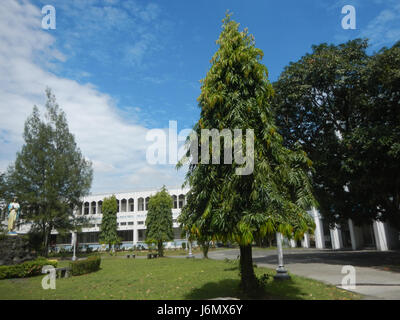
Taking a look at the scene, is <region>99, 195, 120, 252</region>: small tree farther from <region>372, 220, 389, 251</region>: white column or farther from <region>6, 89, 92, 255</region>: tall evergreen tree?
<region>372, 220, 389, 251</region>: white column

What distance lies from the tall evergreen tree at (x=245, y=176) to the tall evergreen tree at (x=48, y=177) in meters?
26.6

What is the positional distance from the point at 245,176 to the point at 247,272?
9.23ft

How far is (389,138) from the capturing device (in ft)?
39.3

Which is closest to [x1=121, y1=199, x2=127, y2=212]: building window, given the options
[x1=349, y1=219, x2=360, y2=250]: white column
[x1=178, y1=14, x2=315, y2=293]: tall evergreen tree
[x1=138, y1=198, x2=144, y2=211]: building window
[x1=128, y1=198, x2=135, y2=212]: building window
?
[x1=128, y1=198, x2=135, y2=212]: building window

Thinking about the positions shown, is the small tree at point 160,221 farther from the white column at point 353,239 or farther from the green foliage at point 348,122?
the white column at point 353,239

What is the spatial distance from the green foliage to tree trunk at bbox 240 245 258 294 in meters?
8.91

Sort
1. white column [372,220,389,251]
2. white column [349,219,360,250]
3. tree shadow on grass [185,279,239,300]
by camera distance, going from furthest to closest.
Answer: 1. white column [349,219,360,250]
2. white column [372,220,389,251]
3. tree shadow on grass [185,279,239,300]

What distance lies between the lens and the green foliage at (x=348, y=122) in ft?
42.7

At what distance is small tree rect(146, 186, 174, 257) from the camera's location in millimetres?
28016

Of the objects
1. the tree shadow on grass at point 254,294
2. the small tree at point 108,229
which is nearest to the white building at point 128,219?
the small tree at point 108,229

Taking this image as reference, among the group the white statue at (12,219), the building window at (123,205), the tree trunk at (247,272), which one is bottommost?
the tree trunk at (247,272)

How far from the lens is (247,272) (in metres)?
6.95

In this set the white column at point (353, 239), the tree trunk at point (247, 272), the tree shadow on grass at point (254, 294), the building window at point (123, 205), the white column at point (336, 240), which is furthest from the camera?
the building window at point (123, 205)

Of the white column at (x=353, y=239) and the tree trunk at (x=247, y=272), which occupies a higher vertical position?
the tree trunk at (x=247, y=272)
